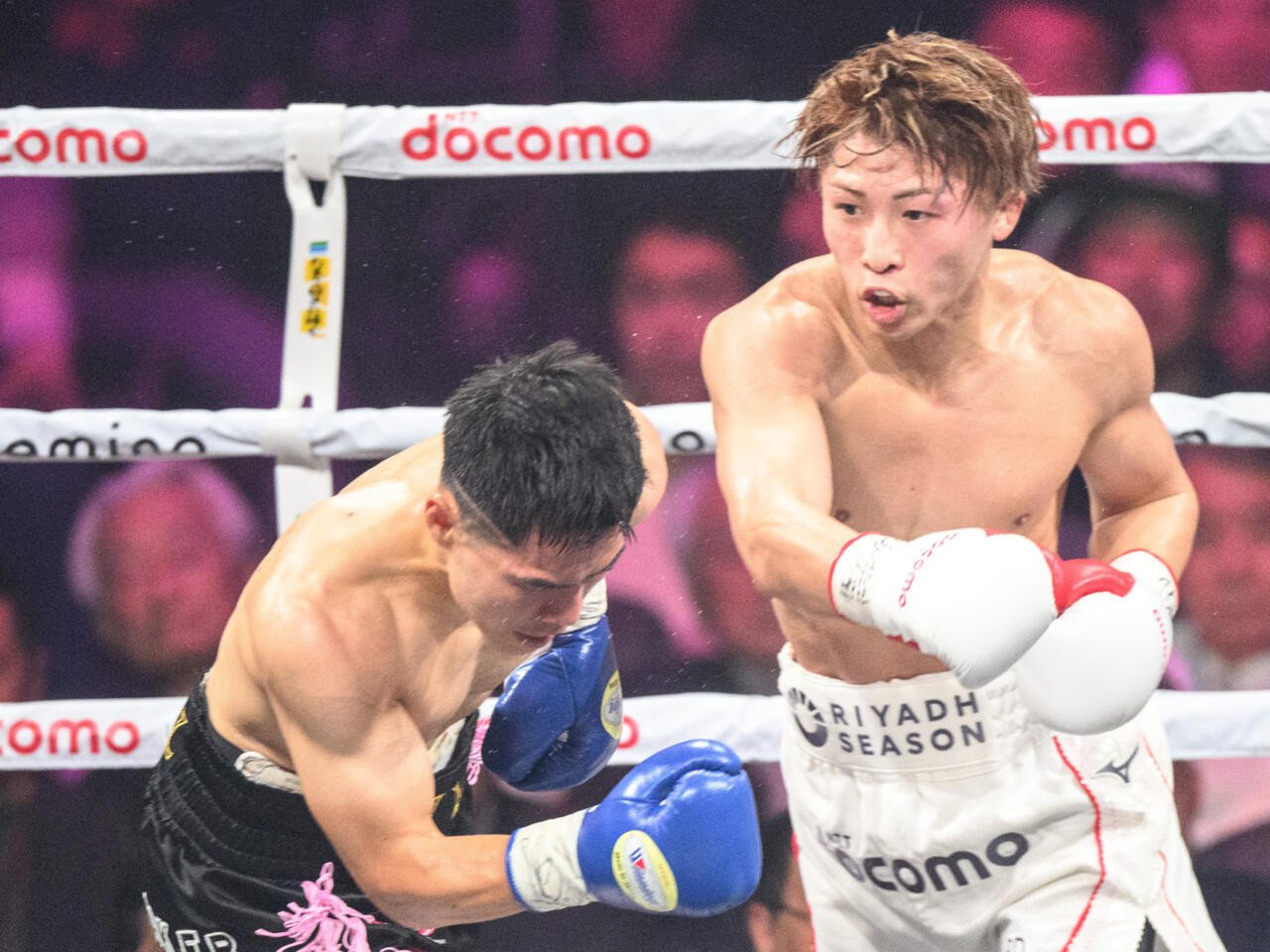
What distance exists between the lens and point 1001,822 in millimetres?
1738

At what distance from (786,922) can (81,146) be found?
1604 millimetres

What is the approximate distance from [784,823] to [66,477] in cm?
125

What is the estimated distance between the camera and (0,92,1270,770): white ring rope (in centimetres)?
223

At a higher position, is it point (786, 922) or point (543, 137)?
point (543, 137)

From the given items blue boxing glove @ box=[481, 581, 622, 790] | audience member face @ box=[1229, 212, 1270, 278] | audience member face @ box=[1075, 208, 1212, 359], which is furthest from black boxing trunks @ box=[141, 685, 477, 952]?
audience member face @ box=[1229, 212, 1270, 278]

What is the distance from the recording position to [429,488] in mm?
1689

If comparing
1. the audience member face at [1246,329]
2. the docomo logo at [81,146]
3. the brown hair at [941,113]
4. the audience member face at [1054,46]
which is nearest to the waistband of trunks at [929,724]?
the brown hair at [941,113]

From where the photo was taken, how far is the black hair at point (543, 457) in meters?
1.47

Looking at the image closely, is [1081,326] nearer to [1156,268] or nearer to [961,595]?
[961,595]

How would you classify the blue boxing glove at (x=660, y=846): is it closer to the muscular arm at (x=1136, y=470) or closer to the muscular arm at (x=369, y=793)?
the muscular arm at (x=369, y=793)

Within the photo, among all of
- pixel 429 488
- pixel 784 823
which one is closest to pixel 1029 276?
pixel 429 488

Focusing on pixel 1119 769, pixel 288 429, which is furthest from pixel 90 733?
pixel 1119 769

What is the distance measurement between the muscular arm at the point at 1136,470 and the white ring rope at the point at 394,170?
422 mm

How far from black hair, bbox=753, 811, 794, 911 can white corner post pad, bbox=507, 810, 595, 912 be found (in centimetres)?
113
